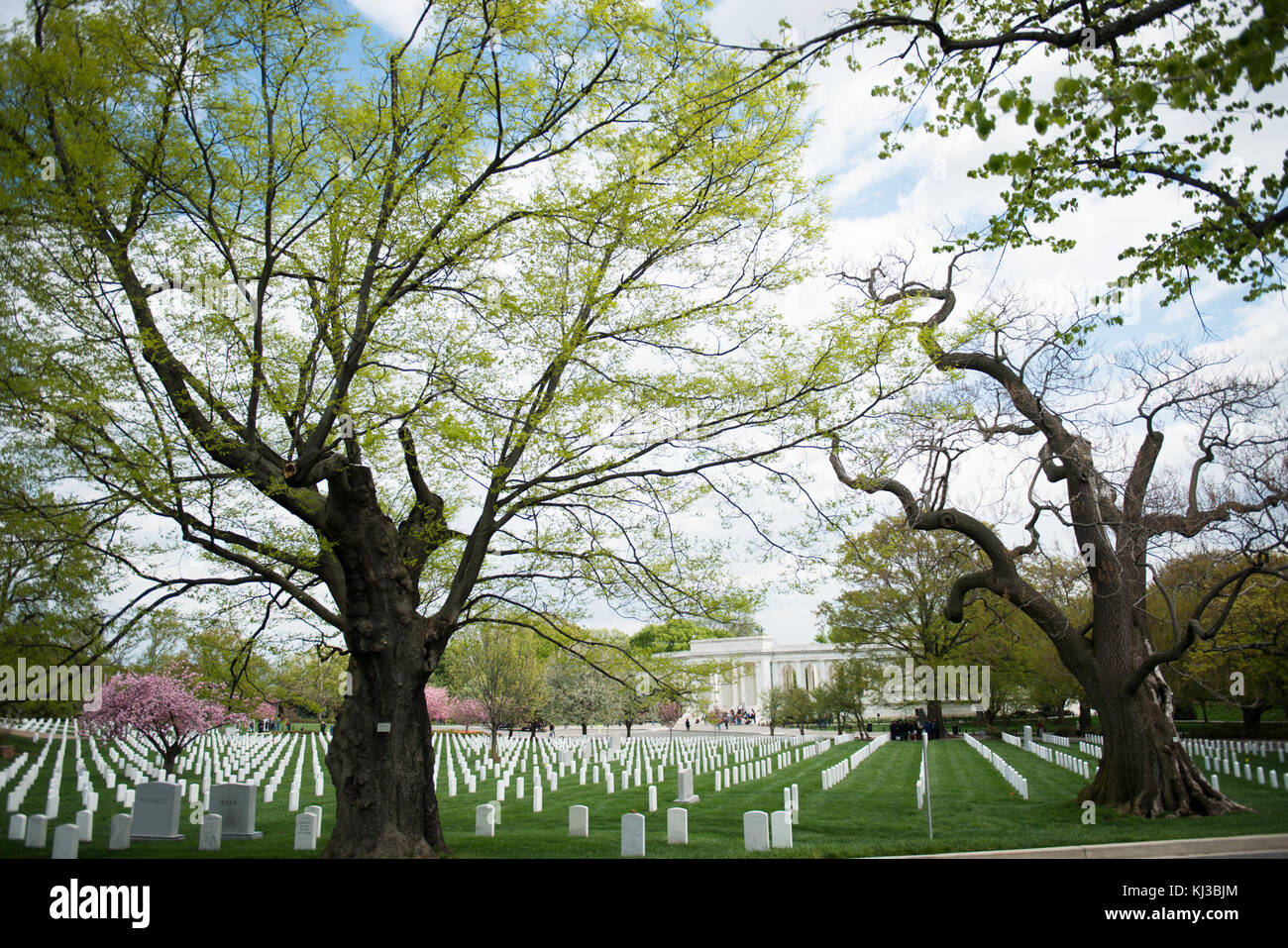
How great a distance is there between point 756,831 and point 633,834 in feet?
5.69

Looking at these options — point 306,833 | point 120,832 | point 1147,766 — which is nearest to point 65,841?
point 120,832

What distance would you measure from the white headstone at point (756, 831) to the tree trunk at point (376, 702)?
4.17 metres

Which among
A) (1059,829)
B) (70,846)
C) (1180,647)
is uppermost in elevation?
(1180,647)

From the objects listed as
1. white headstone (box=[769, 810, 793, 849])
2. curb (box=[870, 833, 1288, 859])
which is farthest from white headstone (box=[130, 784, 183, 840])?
curb (box=[870, 833, 1288, 859])

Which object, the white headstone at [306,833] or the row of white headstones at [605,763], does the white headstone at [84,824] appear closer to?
the white headstone at [306,833]

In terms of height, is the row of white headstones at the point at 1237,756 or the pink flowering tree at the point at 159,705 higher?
the pink flowering tree at the point at 159,705

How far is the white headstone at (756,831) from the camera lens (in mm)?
11805

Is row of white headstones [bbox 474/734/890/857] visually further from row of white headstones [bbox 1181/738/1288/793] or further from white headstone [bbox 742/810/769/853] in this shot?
row of white headstones [bbox 1181/738/1288/793]

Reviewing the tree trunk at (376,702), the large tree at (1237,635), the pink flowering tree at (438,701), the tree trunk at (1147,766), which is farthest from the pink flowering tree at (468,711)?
the tree trunk at (376,702)

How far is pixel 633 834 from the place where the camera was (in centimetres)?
1176

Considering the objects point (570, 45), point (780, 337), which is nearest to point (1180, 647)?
point (780, 337)

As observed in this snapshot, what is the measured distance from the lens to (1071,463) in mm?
16297
